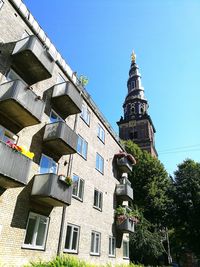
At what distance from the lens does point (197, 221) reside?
30828mm

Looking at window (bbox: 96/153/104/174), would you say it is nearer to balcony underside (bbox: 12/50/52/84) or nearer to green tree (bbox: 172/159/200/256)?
balcony underside (bbox: 12/50/52/84)

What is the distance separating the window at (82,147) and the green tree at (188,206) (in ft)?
66.3

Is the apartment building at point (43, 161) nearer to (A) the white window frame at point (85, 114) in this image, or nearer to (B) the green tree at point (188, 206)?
(A) the white window frame at point (85, 114)

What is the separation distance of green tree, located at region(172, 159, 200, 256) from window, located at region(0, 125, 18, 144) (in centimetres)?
2694

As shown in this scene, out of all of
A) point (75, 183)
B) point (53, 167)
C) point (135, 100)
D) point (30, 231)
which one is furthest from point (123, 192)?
point (135, 100)

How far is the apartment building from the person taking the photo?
36.5 feet

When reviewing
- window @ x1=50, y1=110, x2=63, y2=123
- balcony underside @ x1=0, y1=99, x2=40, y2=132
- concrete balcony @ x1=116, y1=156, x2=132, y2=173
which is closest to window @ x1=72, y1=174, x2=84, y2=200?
window @ x1=50, y1=110, x2=63, y2=123

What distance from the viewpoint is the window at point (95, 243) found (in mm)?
17172

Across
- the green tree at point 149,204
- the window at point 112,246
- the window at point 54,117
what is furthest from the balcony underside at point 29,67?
the green tree at point 149,204

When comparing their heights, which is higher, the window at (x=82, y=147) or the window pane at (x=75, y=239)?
the window at (x=82, y=147)

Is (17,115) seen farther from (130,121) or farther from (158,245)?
(130,121)

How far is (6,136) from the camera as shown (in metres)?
11.9

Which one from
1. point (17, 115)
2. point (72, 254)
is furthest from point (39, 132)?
point (72, 254)

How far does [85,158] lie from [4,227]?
879cm
